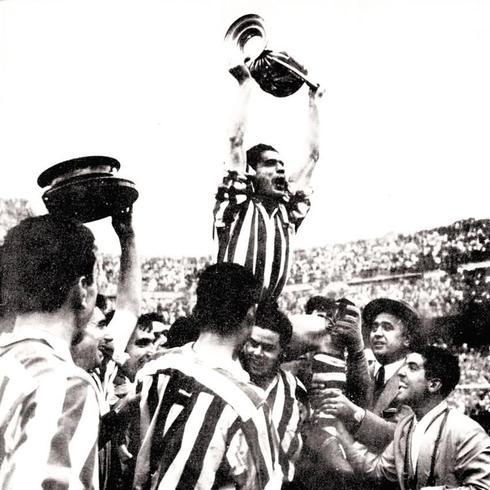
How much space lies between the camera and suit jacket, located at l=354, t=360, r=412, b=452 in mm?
1862

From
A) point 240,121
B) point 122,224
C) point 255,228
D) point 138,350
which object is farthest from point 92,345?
point 240,121

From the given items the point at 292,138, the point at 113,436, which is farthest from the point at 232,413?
the point at 292,138

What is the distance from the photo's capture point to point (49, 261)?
149cm

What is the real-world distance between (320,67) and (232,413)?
1.14m

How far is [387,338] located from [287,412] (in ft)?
1.21

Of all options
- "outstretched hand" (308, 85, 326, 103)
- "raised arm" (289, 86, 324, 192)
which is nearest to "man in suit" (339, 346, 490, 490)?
"raised arm" (289, 86, 324, 192)

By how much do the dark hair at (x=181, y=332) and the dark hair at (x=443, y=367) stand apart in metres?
0.68

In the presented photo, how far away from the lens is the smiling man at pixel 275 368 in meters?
1.93

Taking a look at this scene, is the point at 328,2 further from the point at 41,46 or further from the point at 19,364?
the point at 19,364

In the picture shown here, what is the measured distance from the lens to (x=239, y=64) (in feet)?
6.98

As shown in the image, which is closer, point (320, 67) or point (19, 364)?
point (19, 364)

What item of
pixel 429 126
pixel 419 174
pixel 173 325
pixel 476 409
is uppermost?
pixel 429 126

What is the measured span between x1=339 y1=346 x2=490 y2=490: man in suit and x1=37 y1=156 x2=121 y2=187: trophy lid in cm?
109

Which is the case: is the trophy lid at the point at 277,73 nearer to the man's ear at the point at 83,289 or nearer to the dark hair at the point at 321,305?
the dark hair at the point at 321,305
